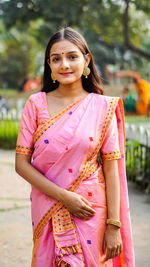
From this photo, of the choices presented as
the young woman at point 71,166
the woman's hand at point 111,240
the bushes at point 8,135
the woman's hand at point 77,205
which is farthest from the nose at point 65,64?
the bushes at point 8,135

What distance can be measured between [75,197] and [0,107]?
48.7 feet

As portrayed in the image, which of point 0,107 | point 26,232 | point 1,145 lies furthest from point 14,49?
point 26,232

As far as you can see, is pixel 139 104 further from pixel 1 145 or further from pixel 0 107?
pixel 1 145

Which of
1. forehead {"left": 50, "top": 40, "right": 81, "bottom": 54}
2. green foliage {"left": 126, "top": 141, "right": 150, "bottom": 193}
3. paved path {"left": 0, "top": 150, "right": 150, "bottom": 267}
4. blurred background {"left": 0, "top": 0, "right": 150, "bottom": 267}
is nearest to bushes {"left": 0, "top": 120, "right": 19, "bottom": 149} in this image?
blurred background {"left": 0, "top": 0, "right": 150, "bottom": 267}

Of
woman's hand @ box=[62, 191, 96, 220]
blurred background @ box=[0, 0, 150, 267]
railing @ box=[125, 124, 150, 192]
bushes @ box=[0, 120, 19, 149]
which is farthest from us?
bushes @ box=[0, 120, 19, 149]

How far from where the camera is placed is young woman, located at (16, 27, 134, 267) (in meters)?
1.57

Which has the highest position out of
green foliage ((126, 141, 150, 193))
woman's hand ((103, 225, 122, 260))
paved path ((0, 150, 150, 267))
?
woman's hand ((103, 225, 122, 260))

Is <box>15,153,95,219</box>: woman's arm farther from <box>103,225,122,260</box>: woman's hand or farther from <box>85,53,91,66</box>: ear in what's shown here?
<box>85,53,91,66</box>: ear

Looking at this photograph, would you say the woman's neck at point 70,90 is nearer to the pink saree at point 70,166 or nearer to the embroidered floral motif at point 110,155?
the pink saree at point 70,166

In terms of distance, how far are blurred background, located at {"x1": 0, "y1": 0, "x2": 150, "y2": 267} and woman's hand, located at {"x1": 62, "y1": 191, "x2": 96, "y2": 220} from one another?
0.78 meters

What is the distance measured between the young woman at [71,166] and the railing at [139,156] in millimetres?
3086

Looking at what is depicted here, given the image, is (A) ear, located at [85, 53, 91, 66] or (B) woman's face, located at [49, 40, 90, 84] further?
(A) ear, located at [85, 53, 91, 66]

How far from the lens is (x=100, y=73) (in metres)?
2.97

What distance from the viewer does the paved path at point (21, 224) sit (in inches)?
111
